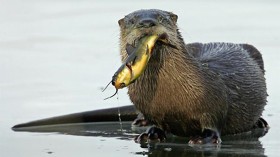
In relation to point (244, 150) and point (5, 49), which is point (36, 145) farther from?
point (5, 49)

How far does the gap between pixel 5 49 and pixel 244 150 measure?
160 inches

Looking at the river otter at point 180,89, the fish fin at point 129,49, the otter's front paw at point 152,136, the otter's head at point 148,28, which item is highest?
the otter's head at point 148,28

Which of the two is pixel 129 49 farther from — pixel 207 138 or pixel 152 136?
pixel 207 138

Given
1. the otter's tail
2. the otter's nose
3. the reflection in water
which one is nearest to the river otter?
the otter's nose

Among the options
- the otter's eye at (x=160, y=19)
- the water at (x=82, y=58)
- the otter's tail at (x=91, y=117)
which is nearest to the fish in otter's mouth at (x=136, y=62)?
the otter's eye at (x=160, y=19)

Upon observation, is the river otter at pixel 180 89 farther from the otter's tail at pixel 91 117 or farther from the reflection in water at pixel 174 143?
the otter's tail at pixel 91 117

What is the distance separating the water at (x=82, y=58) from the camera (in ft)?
22.6

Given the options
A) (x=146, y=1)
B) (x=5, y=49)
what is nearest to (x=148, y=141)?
(x=5, y=49)

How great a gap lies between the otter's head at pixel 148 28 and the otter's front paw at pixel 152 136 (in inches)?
19.1

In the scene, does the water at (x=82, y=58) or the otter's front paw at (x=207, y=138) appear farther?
the otter's front paw at (x=207, y=138)

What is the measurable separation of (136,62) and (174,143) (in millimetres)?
735

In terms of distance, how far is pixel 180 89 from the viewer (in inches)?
277

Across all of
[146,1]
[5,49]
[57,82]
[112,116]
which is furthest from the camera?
[146,1]

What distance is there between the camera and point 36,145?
271 inches
